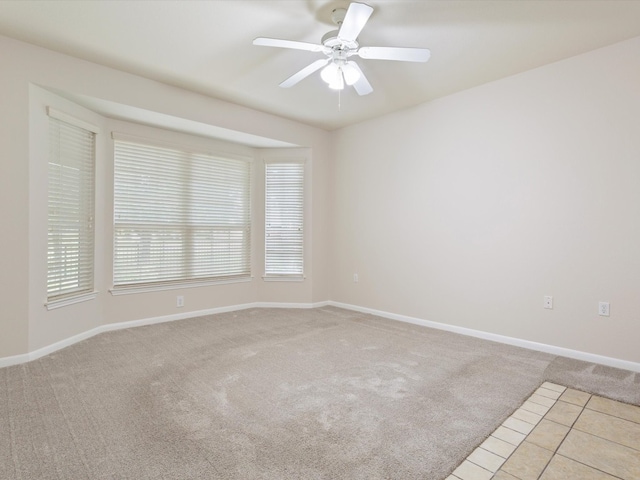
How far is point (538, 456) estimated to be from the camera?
1723mm

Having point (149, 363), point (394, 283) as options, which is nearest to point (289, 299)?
point (394, 283)

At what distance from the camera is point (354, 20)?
2.10 meters

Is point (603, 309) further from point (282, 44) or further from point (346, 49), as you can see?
point (282, 44)

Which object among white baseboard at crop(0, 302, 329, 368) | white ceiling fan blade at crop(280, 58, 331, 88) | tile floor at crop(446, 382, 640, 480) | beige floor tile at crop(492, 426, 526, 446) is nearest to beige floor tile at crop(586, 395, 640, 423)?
tile floor at crop(446, 382, 640, 480)

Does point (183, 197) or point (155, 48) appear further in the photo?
point (183, 197)

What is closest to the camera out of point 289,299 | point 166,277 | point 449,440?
point 449,440

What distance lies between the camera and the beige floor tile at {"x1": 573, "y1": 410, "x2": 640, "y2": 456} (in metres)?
1.84

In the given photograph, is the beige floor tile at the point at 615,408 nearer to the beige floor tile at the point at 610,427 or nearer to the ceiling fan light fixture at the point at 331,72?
the beige floor tile at the point at 610,427

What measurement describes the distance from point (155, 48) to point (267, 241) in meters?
2.82

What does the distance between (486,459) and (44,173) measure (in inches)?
155

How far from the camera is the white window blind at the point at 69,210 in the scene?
10.4 feet

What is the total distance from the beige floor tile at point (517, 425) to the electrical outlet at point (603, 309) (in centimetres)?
154

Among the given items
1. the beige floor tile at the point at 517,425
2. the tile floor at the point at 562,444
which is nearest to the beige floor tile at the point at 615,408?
the tile floor at the point at 562,444

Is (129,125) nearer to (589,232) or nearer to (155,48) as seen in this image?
(155,48)
